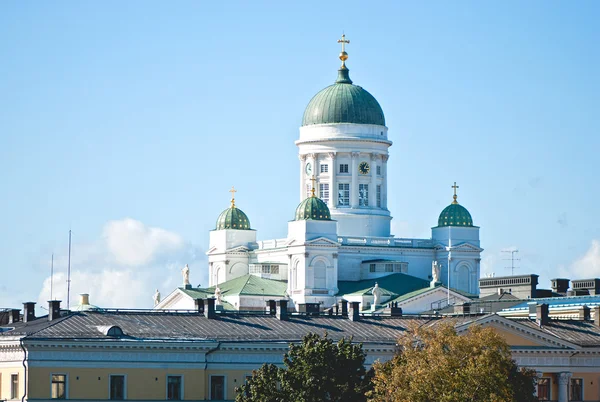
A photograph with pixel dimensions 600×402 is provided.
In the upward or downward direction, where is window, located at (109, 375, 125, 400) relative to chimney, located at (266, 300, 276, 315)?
downward

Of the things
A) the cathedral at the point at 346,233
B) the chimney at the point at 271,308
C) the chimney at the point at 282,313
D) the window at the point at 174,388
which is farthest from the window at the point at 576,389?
the cathedral at the point at 346,233

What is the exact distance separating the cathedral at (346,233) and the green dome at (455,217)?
89mm

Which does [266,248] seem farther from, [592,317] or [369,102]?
[592,317]

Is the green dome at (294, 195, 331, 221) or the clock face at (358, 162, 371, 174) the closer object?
the green dome at (294, 195, 331, 221)

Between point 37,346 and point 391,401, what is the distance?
18.4m

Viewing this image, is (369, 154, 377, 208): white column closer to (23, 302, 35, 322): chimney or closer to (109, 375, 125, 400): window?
(23, 302, 35, 322): chimney

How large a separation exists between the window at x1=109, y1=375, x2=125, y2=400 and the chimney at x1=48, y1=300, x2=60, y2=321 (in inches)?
240

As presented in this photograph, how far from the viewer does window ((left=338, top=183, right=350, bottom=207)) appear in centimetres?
19625

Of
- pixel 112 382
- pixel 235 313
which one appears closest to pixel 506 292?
pixel 235 313

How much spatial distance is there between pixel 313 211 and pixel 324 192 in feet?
31.8

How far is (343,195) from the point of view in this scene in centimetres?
19650

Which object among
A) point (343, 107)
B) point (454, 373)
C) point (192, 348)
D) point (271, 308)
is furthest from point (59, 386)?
point (343, 107)

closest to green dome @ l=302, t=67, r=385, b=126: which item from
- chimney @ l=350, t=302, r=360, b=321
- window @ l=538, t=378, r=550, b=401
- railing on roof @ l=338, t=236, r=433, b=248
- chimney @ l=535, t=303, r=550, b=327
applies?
railing on roof @ l=338, t=236, r=433, b=248

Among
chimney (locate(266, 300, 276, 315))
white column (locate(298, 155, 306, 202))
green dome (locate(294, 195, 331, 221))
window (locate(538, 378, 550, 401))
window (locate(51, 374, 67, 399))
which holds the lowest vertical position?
window (locate(51, 374, 67, 399))
